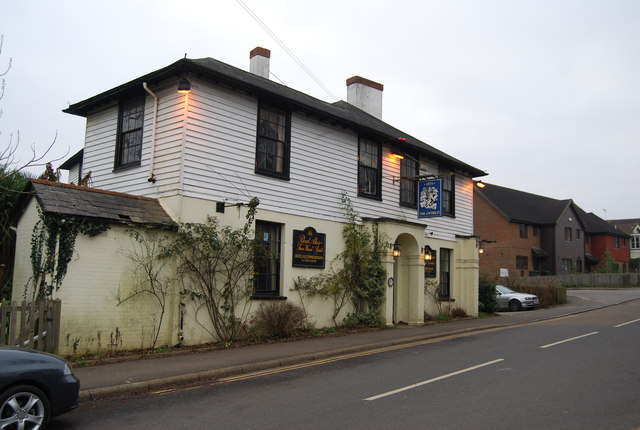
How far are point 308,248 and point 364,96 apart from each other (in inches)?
399

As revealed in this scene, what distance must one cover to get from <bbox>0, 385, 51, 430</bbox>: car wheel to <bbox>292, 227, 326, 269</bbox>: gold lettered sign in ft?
30.8

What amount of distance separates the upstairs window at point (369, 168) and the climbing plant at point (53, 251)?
931 centimetres

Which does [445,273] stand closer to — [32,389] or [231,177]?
[231,177]

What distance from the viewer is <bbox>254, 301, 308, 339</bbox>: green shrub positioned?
13891 mm

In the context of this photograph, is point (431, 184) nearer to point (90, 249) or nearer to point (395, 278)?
point (395, 278)

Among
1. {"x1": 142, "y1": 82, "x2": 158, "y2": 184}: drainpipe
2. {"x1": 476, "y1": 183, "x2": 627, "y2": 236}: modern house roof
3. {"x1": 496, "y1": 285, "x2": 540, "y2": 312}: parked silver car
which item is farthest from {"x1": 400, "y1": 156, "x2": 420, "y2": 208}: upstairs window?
{"x1": 476, "y1": 183, "x2": 627, "y2": 236}: modern house roof

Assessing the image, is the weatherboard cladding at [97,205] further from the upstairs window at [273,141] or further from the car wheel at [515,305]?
the car wheel at [515,305]

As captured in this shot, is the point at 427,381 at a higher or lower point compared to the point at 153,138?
lower

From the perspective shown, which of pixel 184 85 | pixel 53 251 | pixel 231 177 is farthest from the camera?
pixel 231 177

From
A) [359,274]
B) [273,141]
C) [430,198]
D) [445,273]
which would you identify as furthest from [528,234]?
[273,141]

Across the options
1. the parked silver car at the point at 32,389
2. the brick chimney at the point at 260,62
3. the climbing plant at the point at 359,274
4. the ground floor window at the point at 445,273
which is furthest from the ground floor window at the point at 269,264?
the ground floor window at the point at 445,273

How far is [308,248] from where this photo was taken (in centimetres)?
1568

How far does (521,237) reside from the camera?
164ft

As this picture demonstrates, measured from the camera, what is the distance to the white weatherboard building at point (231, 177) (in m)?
11.6
